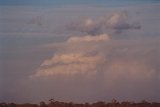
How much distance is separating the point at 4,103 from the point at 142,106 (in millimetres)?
2257

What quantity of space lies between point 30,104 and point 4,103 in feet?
1.37

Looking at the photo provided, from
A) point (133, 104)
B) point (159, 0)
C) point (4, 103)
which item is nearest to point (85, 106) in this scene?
point (133, 104)

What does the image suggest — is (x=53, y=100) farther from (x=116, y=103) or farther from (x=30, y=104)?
(x=116, y=103)

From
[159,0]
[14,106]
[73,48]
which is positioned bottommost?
[14,106]

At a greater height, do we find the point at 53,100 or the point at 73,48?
the point at 73,48

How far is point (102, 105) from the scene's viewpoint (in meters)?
7.84

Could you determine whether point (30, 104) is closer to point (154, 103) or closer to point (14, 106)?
point (14, 106)

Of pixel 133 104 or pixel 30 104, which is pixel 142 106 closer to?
pixel 133 104

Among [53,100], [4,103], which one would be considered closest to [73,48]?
[53,100]

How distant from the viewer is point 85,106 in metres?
7.76

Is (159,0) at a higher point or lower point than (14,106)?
higher

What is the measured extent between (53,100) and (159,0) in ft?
7.75

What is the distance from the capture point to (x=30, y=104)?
7695 millimetres

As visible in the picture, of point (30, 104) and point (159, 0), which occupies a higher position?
point (159, 0)
